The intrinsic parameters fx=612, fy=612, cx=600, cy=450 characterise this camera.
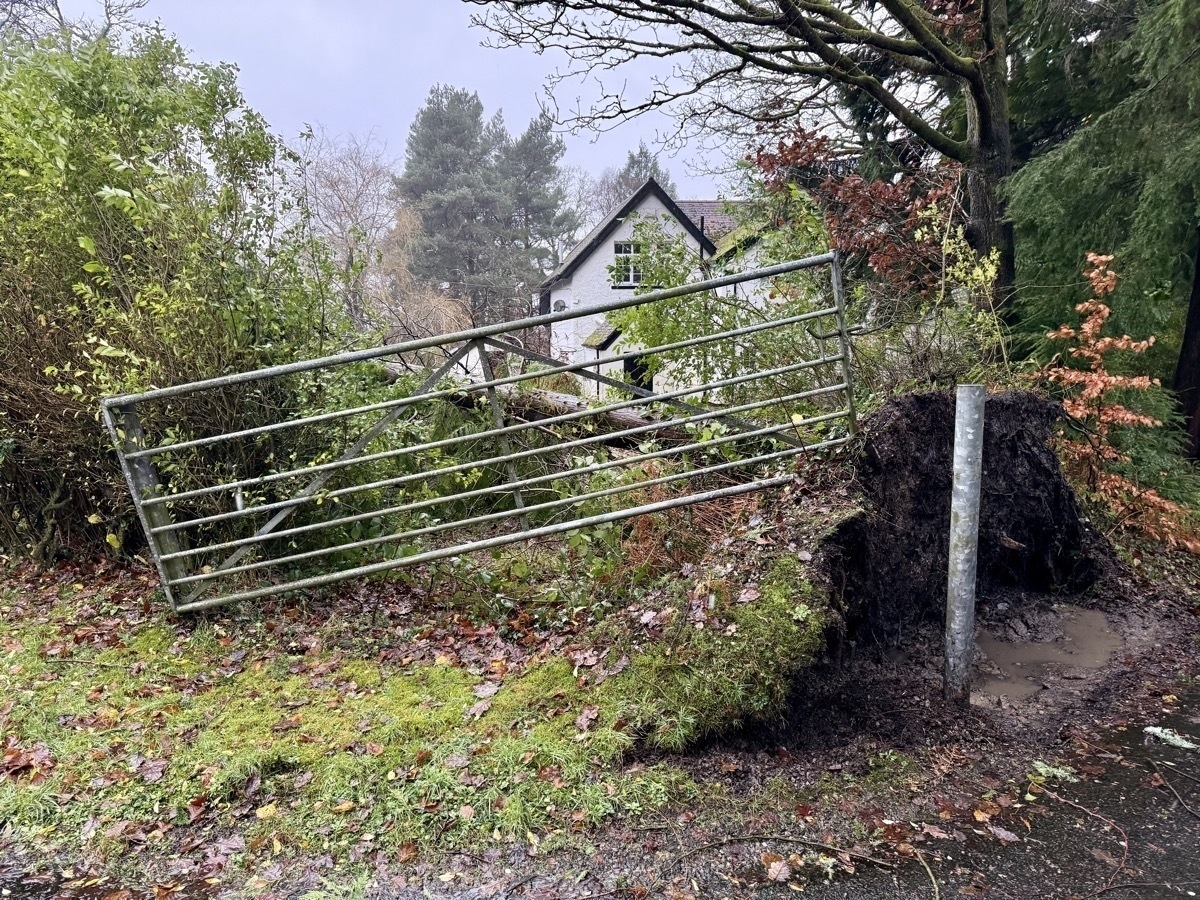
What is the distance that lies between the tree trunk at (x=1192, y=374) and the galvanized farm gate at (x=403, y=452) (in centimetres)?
670

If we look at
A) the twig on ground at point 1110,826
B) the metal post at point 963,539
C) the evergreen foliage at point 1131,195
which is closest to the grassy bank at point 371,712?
the metal post at point 963,539

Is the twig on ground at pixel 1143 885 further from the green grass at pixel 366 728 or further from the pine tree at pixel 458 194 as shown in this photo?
the pine tree at pixel 458 194

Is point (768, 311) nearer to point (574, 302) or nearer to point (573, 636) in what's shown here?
point (573, 636)

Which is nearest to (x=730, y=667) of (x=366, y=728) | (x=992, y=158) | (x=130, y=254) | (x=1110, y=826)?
(x=1110, y=826)

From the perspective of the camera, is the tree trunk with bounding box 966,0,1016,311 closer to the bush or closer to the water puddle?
the water puddle

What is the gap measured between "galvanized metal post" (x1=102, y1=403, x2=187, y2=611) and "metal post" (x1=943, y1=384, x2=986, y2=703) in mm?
4644

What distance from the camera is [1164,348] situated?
8.76 m

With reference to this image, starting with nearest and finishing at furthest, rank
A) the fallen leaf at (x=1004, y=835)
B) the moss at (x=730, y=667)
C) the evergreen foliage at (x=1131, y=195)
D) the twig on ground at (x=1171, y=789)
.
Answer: the fallen leaf at (x=1004, y=835) < the twig on ground at (x=1171, y=789) < the moss at (x=730, y=667) < the evergreen foliage at (x=1131, y=195)

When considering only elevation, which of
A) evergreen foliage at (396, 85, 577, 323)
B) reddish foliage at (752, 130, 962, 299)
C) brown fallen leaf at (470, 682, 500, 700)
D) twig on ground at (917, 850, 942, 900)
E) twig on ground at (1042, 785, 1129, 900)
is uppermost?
evergreen foliage at (396, 85, 577, 323)

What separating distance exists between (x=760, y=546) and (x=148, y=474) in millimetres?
3750

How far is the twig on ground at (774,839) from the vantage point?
2.37 m

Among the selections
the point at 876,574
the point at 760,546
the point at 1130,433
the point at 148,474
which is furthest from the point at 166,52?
the point at 1130,433

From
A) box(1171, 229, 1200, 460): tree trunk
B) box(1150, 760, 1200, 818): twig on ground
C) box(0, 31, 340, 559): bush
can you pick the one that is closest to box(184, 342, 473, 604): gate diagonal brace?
box(0, 31, 340, 559): bush

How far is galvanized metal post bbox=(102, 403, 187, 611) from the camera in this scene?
366 cm
